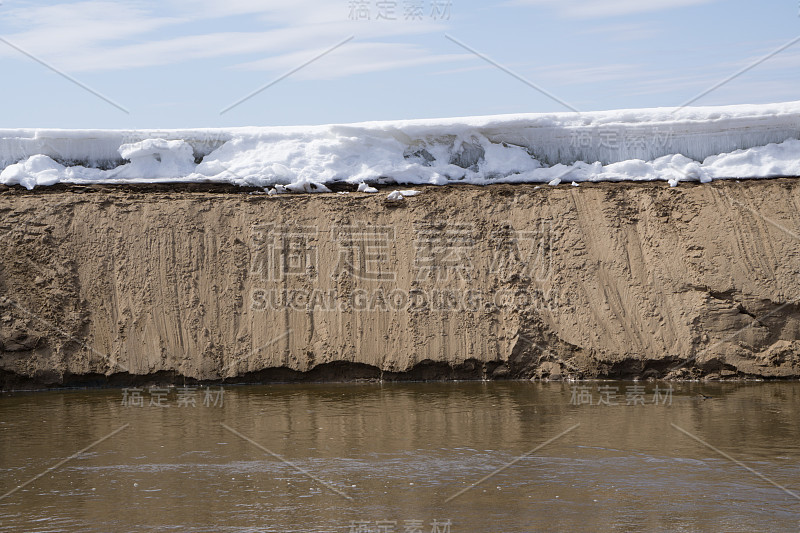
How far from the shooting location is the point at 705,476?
719cm

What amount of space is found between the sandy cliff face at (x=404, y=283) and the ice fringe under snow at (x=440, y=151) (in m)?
0.52

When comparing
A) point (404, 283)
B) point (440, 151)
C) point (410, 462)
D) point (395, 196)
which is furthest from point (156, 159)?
point (410, 462)

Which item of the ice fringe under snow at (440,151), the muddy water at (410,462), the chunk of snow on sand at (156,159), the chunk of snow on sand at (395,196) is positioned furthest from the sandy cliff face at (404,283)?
the muddy water at (410,462)

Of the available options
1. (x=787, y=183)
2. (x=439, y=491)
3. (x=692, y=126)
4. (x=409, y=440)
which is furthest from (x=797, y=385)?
(x=439, y=491)

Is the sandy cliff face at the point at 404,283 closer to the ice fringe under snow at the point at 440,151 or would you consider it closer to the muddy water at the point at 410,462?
the ice fringe under snow at the point at 440,151

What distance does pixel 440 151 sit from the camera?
1603cm

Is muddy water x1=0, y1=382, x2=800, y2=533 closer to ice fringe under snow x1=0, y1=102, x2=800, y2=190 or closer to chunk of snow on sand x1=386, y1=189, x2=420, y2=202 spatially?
chunk of snow on sand x1=386, y1=189, x2=420, y2=202

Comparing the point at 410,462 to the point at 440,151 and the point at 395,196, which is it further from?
the point at 440,151

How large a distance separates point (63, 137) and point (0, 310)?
4.04 meters

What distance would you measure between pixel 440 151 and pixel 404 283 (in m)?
3.48

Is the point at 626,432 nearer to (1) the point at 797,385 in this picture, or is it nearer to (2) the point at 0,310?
(1) the point at 797,385

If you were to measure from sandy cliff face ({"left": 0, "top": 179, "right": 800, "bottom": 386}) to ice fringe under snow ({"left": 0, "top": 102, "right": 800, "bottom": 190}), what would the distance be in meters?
0.52

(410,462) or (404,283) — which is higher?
(404,283)

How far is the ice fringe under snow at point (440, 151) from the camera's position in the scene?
1501 cm
